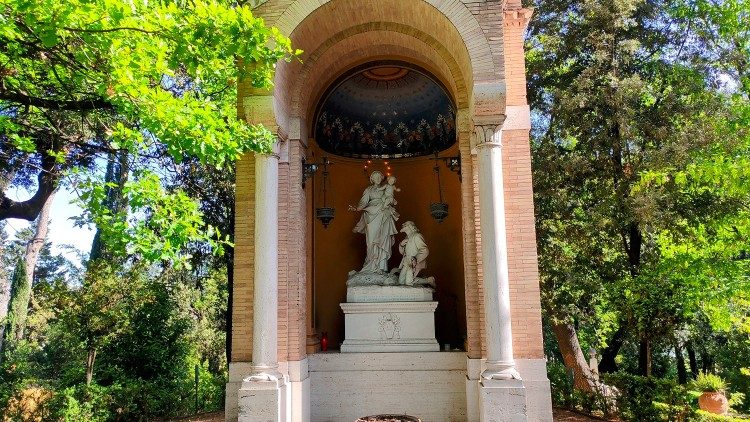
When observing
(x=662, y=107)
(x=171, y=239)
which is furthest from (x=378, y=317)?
(x=662, y=107)

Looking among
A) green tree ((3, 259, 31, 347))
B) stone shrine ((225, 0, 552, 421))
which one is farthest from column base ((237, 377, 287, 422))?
green tree ((3, 259, 31, 347))

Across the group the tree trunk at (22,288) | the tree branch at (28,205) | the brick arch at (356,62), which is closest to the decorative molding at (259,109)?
the brick arch at (356,62)

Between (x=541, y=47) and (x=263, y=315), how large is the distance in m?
11.6

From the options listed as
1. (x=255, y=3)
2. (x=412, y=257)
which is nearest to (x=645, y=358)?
(x=412, y=257)

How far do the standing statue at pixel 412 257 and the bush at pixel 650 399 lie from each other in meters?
3.87

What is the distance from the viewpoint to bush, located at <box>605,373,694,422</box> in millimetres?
7906

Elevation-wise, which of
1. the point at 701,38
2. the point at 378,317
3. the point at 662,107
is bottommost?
the point at 378,317

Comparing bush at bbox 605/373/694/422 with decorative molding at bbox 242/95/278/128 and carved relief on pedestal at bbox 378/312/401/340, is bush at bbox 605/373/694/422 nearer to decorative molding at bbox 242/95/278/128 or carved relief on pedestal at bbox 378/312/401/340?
carved relief on pedestal at bbox 378/312/401/340

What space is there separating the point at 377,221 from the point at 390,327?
2067 mm

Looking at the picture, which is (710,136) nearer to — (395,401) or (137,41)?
(395,401)

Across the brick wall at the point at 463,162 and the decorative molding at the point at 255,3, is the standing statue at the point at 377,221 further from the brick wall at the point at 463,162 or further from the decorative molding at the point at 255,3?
the decorative molding at the point at 255,3

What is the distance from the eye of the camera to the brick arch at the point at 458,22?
7191 millimetres

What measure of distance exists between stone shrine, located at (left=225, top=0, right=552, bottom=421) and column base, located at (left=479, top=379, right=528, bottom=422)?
0.06 feet

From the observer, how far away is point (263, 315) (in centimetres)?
695
